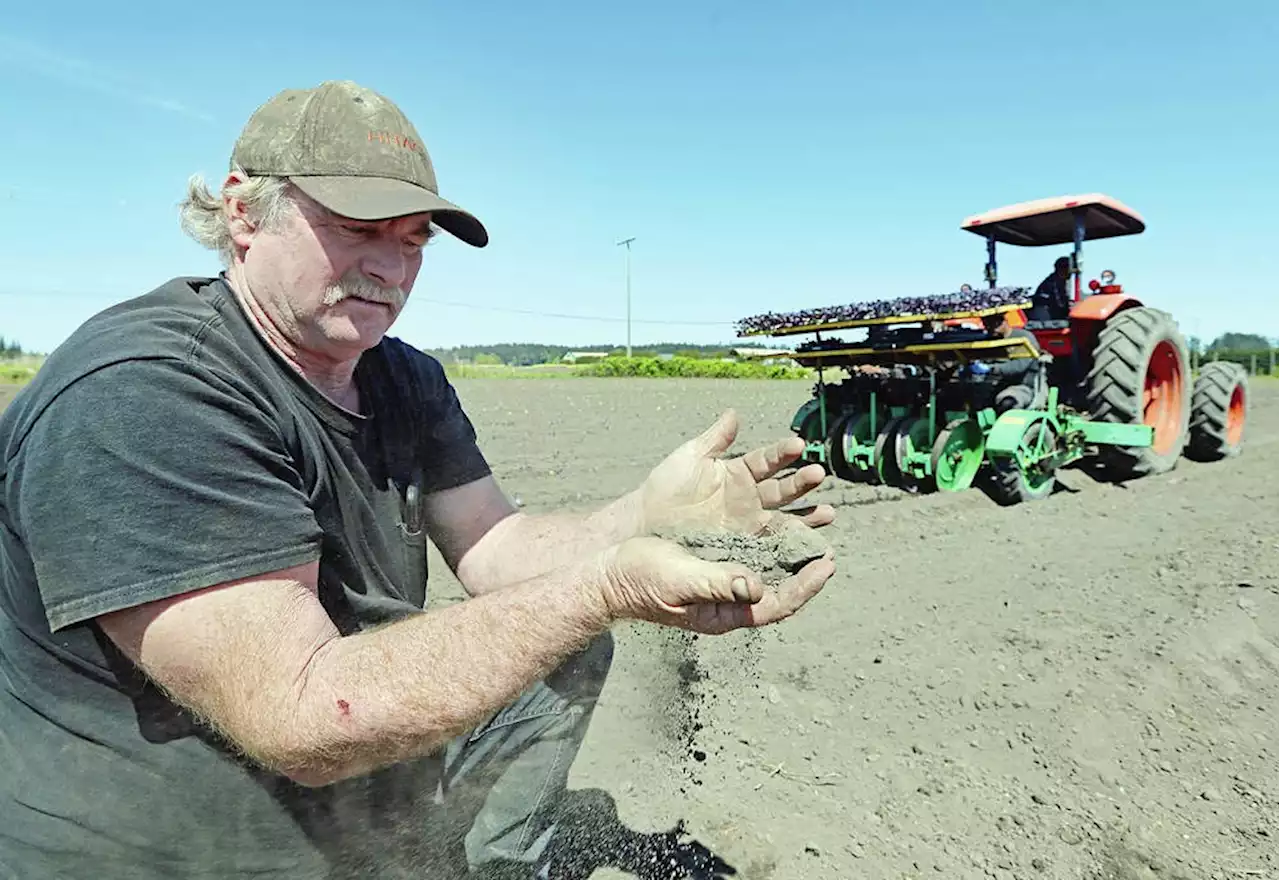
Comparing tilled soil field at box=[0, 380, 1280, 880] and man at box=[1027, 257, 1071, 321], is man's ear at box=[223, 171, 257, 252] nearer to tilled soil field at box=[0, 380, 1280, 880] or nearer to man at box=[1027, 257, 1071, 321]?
tilled soil field at box=[0, 380, 1280, 880]

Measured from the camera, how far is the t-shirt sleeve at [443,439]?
87.4 inches

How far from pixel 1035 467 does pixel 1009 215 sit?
2.19 metres

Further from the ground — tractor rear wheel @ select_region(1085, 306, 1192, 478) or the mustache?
the mustache

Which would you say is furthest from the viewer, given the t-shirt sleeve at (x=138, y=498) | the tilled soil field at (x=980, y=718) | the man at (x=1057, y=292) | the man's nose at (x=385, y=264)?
the man at (x=1057, y=292)

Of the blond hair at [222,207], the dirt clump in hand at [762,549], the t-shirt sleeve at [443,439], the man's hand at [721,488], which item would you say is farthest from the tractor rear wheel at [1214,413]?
the blond hair at [222,207]

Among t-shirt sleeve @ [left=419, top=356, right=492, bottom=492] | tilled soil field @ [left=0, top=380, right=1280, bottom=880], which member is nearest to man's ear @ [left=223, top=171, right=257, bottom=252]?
t-shirt sleeve @ [left=419, top=356, right=492, bottom=492]

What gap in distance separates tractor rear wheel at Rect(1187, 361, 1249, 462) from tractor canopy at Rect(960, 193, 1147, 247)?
164 cm

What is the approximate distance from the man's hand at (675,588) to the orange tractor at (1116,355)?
5.97m

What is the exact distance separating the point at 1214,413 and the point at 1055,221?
8.12ft

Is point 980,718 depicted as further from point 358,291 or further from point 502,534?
point 358,291

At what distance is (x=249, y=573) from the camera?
1364 millimetres

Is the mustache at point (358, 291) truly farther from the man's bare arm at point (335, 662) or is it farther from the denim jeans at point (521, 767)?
the denim jeans at point (521, 767)

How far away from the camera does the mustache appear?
170 centimetres

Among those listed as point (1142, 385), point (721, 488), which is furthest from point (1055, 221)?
point (721, 488)
